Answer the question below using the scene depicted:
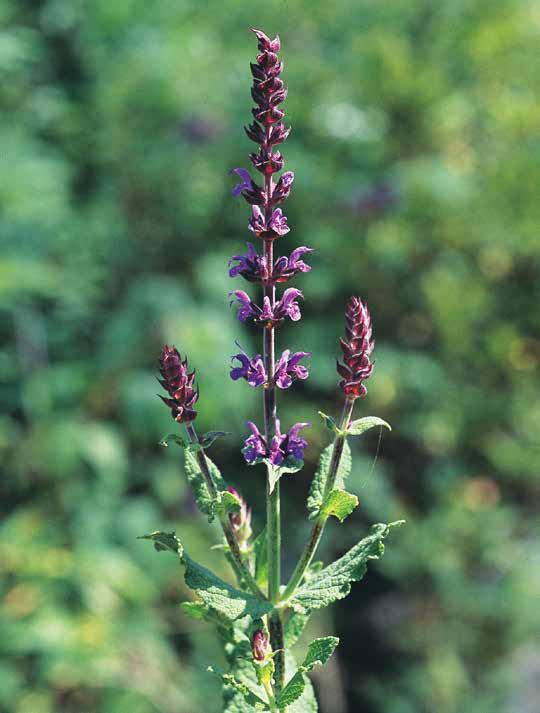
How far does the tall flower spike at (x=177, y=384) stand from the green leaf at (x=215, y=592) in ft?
0.44

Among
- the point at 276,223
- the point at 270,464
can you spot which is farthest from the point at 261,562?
the point at 276,223

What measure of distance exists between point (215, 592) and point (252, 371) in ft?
0.83

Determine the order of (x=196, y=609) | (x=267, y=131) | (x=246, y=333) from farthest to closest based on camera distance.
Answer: (x=246, y=333), (x=196, y=609), (x=267, y=131)

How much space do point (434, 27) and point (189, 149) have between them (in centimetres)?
226

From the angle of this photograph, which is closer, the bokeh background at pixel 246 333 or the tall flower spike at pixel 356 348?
the tall flower spike at pixel 356 348

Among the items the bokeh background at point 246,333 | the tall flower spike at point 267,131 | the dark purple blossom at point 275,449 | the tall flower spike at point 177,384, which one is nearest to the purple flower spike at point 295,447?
the dark purple blossom at point 275,449

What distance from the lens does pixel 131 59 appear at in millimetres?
4922

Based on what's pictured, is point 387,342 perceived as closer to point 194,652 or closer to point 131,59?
point 194,652

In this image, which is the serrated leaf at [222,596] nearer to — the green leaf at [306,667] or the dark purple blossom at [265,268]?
the green leaf at [306,667]

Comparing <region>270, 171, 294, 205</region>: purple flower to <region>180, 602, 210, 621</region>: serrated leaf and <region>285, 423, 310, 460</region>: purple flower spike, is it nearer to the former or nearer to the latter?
<region>285, 423, 310, 460</region>: purple flower spike

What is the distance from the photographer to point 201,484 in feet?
→ 2.94

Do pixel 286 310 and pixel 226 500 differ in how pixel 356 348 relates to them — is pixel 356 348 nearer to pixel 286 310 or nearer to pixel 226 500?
pixel 286 310

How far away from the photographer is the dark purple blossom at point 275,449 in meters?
0.86

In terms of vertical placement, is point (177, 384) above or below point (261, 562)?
above
